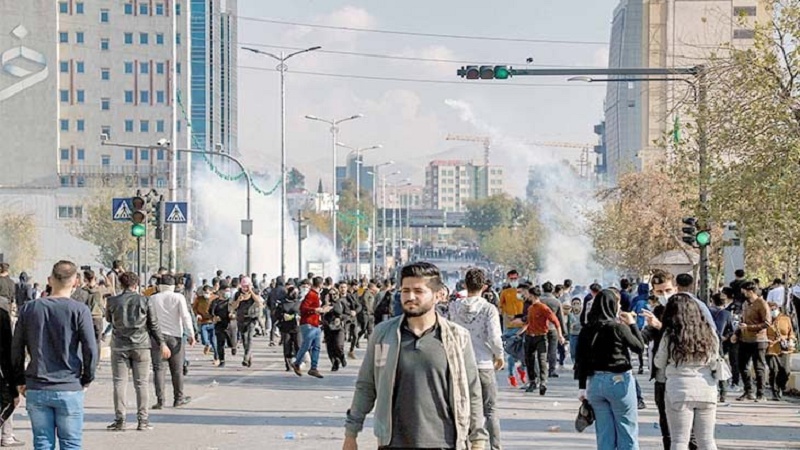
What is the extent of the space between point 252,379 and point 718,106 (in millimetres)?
8780

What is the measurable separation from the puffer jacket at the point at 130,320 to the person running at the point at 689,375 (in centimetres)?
699

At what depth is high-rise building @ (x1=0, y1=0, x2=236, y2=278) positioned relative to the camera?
117125mm

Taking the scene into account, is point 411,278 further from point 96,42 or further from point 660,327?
point 96,42

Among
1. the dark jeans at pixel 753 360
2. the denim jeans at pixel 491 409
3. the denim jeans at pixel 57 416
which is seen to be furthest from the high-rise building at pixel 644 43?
the denim jeans at pixel 57 416

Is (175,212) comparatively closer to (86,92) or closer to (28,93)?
(28,93)

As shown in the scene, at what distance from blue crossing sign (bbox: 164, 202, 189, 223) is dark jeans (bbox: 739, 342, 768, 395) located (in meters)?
19.5

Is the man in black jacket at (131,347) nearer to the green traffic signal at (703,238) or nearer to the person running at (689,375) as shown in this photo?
the person running at (689,375)

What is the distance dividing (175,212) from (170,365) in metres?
18.8

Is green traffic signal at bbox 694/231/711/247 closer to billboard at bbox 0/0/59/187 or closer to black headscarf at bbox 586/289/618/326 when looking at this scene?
black headscarf at bbox 586/289/618/326

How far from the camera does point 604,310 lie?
12320mm

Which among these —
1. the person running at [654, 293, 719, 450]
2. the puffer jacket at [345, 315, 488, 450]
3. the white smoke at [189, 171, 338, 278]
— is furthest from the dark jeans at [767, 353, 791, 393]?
the white smoke at [189, 171, 338, 278]

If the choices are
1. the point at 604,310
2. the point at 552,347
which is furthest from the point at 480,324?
the point at 552,347

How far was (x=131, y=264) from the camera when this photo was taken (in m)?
94.2

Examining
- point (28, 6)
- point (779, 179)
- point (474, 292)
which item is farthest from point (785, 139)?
point (28, 6)
